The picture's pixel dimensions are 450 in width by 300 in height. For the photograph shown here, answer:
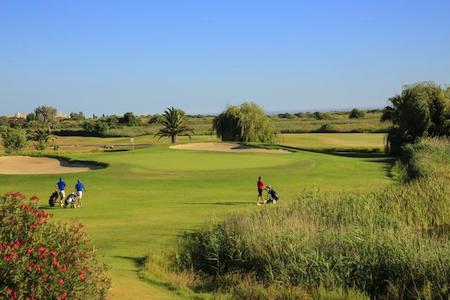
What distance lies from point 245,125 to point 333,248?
202 ft

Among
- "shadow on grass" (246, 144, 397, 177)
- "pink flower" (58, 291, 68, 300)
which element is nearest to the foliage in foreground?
"pink flower" (58, 291, 68, 300)

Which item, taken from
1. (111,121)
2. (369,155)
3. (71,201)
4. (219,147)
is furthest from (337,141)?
(111,121)

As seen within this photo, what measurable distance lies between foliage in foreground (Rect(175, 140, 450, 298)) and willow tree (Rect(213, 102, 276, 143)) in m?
55.5

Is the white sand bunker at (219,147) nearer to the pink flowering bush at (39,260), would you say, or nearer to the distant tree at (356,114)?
the pink flowering bush at (39,260)

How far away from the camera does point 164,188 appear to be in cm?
2938

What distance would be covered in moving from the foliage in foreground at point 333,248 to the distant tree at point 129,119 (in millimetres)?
136633

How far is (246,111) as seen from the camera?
75.7 metres

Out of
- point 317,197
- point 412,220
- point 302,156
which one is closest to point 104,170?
point 302,156

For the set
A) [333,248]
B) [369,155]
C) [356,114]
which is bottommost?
[369,155]

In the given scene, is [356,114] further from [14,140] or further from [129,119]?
[14,140]

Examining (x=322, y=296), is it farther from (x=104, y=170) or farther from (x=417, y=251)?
(x=104, y=170)

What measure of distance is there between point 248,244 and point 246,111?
62876 mm

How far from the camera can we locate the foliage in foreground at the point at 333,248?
10922 mm

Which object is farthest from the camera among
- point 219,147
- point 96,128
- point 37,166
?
point 96,128
